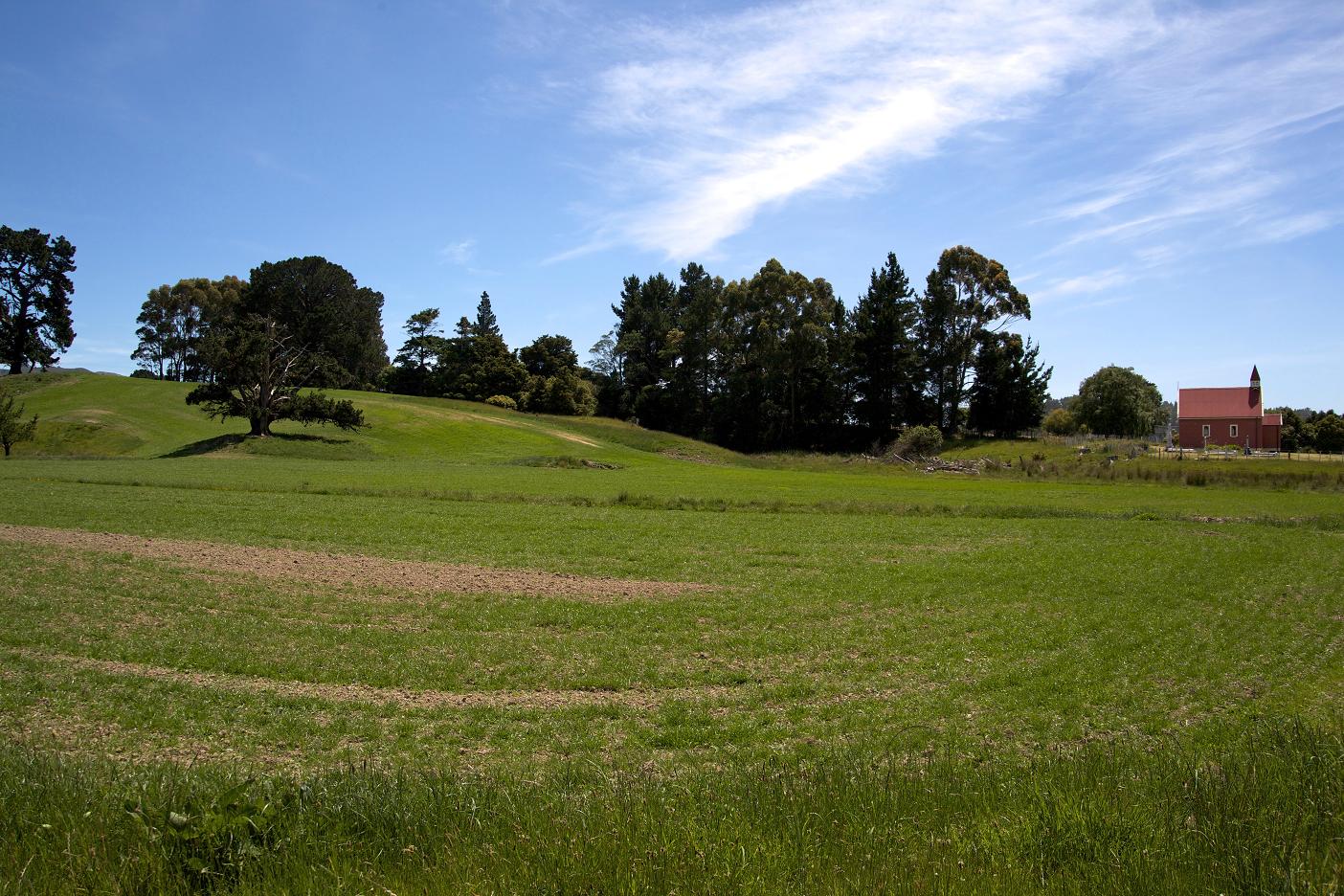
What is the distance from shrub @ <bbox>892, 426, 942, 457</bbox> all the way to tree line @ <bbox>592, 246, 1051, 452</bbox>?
736 centimetres

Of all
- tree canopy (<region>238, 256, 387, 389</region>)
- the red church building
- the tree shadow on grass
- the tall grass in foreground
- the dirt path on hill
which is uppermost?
tree canopy (<region>238, 256, 387, 389</region>)

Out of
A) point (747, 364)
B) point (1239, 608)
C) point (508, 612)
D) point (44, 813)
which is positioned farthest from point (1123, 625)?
point (747, 364)

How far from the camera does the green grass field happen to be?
15.9 ft

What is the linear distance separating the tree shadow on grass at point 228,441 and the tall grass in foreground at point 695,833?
63516mm

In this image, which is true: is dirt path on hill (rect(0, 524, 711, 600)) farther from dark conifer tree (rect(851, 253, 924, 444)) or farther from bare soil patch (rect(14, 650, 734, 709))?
dark conifer tree (rect(851, 253, 924, 444))

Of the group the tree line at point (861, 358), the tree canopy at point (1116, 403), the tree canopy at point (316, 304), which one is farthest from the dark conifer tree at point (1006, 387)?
the tree canopy at point (316, 304)

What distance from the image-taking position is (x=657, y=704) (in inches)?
408

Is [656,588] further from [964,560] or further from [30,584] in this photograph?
[30,584]

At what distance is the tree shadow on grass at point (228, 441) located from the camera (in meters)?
62.3

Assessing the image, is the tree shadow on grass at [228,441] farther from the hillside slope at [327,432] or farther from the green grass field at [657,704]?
the green grass field at [657,704]

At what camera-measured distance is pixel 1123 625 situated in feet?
49.9

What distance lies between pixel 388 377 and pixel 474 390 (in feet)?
83.7

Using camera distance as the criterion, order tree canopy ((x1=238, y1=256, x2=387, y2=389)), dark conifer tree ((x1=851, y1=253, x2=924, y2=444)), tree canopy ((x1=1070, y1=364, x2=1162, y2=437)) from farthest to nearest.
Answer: tree canopy ((x1=238, y1=256, x2=387, y2=389)), tree canopy ((x1=1070, y1=364, x2=1162, y2=437)), dark conifer tree ((x1=851, y1=253, x2=924, y2=444))

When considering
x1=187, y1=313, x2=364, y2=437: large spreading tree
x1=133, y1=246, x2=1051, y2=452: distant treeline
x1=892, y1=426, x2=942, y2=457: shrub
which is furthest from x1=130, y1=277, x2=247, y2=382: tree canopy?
x1=892, y1=426, x2=942, y2=457: shrub
